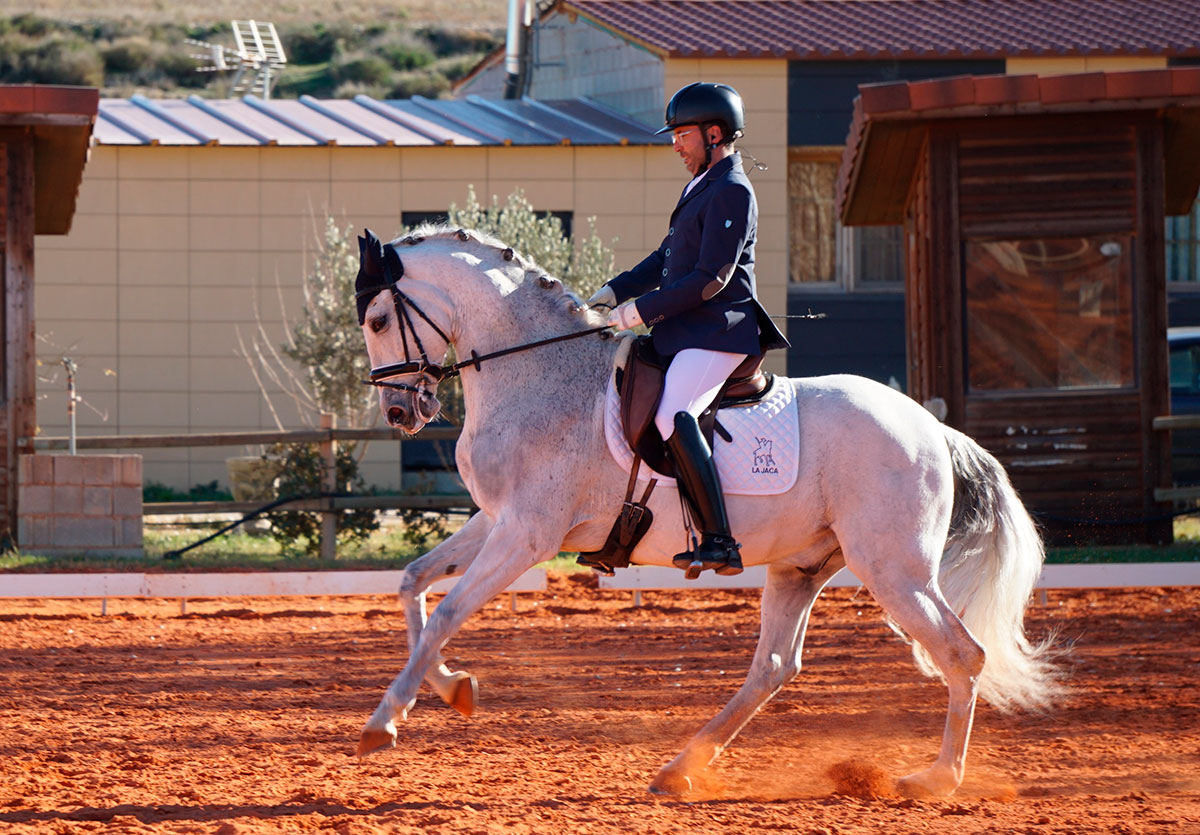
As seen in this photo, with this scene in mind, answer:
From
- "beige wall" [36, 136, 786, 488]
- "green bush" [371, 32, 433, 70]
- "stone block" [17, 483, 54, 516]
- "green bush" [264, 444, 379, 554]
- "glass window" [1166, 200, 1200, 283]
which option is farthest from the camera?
"green bush" [371, 32, 433, 70]

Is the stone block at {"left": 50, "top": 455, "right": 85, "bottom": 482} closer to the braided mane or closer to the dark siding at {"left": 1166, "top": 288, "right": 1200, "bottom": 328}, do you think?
the braided mane

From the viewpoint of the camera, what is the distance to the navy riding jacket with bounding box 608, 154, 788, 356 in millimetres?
5410

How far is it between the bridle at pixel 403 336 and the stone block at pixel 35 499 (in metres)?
7.98

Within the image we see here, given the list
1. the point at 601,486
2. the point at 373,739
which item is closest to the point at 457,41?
the point at 601,486

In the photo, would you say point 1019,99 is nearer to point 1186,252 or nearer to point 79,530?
point 79,530

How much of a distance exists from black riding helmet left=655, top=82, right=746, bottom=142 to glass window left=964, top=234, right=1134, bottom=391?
8.09m

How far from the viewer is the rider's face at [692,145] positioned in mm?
5645

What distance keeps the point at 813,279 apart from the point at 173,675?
47.1 ft

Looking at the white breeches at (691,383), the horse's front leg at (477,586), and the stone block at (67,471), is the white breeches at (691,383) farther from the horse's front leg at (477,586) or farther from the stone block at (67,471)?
the stone block at (67,471)

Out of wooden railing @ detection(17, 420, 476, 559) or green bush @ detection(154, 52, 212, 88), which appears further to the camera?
green bush @ detection(154, 52, 212, 88)

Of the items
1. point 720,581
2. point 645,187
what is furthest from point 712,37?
point 720,581

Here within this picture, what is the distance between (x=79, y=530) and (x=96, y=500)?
0.31 metres

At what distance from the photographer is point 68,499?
12.5 m

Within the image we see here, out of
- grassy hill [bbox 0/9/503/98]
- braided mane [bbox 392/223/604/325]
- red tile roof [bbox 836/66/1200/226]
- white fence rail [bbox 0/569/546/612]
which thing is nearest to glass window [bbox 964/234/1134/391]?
red tile roof [bbox 836/66/1200/226]
